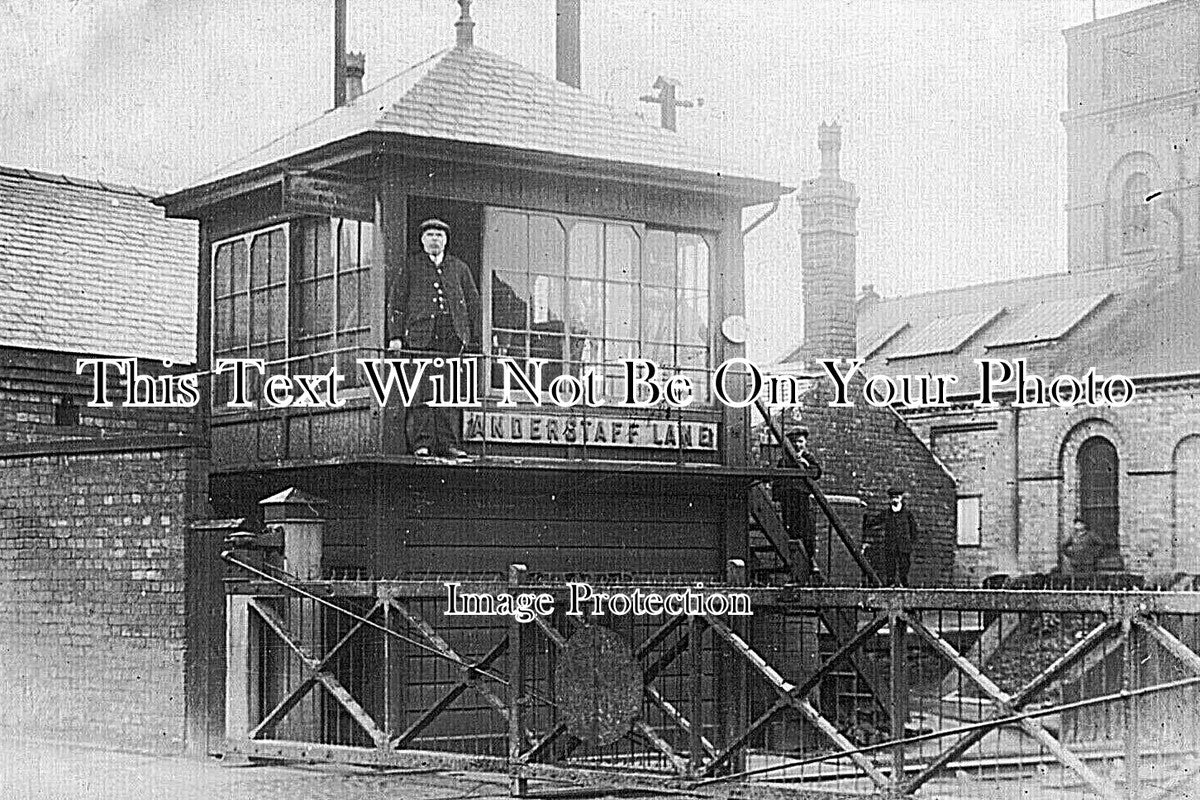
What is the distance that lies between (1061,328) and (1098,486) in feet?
9.99

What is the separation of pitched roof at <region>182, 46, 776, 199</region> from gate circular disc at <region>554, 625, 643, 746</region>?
5100 mm

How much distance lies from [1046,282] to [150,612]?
25.1m

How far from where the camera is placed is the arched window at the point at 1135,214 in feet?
124

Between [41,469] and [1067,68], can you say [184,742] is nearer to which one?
[41,469]

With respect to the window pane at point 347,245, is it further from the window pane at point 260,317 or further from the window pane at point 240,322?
the window pane at point 240,322

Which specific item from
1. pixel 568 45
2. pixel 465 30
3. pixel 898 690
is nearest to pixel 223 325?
pixel 465 30

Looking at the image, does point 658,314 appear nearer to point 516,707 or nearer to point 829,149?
point 516,707

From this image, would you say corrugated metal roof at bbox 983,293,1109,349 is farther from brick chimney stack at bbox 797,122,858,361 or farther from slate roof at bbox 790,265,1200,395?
brick chimney stack at bbox 797,122,858,361

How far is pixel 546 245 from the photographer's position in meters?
16.0

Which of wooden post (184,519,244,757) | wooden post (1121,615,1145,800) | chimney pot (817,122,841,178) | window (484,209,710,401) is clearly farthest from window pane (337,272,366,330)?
chimney pot (817,122,841,178)

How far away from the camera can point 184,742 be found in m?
13.6

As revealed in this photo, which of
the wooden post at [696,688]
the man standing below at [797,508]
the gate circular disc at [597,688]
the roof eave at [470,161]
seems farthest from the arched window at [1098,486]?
the wooden post at [696,688]

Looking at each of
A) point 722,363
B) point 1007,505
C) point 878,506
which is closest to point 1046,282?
point 1007,505

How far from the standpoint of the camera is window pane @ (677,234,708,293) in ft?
54.7
